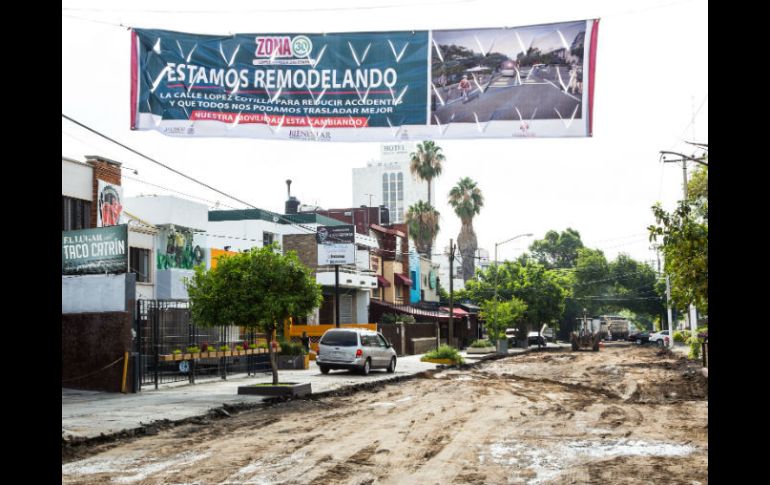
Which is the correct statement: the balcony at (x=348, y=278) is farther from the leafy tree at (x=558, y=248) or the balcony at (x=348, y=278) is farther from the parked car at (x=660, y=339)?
the leafy tree at (x=558, y=248)

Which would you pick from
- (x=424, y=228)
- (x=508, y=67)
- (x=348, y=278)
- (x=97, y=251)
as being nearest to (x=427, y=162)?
(x=424, y=228)

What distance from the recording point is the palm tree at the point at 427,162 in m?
67.9

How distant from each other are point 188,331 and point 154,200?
10.7 m

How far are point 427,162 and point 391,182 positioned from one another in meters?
91.7

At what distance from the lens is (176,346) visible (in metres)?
25.6

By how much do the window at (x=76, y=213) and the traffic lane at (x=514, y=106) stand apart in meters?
25.6

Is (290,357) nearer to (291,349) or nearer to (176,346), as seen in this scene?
(291,349)

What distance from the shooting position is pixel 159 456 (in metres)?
11.0

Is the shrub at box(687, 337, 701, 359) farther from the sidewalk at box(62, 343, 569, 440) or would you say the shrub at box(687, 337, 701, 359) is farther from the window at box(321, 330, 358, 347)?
the window at box(321, 330, 358, 347)

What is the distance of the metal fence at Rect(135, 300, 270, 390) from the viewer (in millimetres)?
23123

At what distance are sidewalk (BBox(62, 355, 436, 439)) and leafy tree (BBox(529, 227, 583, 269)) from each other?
9476 cm

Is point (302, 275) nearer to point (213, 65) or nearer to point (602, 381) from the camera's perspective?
point (602, 381)

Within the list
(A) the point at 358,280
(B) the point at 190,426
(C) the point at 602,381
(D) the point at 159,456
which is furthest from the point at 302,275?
(A) the point at 358,280

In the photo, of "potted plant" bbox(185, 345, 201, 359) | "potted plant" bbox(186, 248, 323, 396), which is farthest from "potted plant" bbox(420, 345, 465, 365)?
"potted plant" bbox(186, 248, 323, 396)
